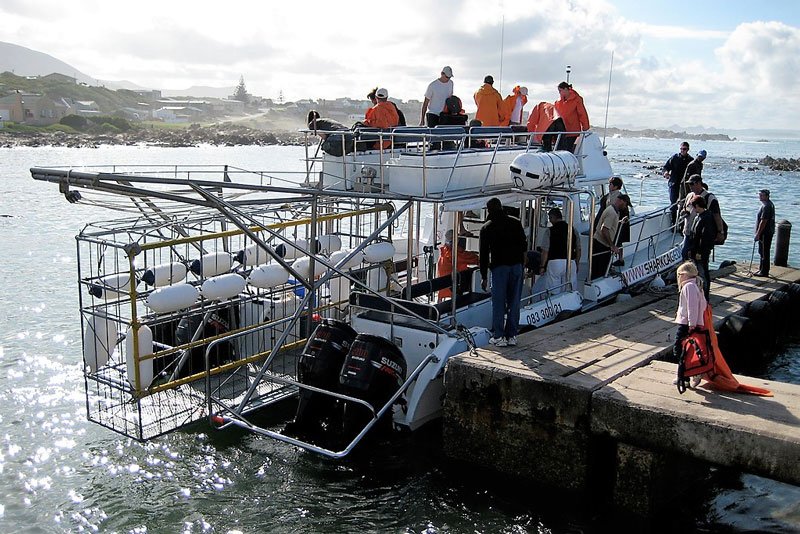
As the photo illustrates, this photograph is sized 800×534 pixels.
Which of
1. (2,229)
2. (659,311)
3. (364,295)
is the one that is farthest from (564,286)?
(2,229)

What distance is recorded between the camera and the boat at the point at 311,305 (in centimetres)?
799

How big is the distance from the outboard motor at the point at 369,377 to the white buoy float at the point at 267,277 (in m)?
1.77

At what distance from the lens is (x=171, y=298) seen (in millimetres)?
8125

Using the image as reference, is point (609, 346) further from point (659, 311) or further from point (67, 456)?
point (67, 456)

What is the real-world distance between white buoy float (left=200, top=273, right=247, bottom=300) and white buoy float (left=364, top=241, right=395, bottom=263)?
1.74 meters

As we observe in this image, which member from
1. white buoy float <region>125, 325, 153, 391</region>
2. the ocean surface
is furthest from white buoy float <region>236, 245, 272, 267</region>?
white buoy float <region>125, 325, 153, 391</region>

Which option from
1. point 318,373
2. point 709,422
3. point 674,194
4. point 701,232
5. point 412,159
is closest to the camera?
A: point 709,422

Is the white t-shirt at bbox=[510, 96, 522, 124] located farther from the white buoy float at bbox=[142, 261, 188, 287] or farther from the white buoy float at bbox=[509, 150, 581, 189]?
the white buoy float at bbox=[142, 261, 188, 287]

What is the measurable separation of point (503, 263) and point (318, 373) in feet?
7.87

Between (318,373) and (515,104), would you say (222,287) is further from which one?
(515,104)

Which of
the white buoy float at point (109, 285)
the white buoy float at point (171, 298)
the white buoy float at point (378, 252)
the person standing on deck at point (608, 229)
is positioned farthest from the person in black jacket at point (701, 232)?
the white buoy float at point (109, 285)

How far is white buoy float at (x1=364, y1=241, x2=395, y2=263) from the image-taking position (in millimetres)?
9820

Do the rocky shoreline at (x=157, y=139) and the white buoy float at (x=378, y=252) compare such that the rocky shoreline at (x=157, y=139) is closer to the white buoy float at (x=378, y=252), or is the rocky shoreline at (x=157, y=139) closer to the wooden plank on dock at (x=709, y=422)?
the white buoy float at (x=378, y=252)

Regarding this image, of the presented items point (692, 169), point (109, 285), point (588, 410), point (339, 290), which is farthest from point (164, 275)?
point (692, 169)
